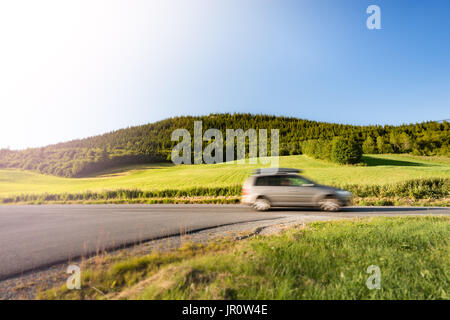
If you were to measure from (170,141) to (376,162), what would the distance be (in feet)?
231

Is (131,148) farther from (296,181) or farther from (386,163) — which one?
(296,181)

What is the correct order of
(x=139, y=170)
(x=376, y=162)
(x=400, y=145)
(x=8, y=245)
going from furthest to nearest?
(x=400, y=145) < (x=139, y=170) < (x=376, y=162) < (x=8, y=245)

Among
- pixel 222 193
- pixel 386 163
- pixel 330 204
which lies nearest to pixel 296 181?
pixel 330 204

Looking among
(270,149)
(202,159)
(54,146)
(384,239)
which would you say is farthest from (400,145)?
(54,146)

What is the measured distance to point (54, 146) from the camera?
78.8m

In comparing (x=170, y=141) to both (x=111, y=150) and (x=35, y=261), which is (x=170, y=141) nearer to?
(x=111, y=150)

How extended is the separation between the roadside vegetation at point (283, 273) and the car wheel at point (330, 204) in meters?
6.89

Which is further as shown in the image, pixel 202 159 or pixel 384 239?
pixel 202 159

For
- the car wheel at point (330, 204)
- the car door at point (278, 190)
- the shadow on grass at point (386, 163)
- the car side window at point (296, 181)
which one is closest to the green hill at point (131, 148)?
the shadow on grass at point (386, 163)

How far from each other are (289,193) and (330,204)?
222 centimetres

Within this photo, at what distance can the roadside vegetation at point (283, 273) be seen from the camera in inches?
115

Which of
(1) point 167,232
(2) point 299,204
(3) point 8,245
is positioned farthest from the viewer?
(2) point 299,204

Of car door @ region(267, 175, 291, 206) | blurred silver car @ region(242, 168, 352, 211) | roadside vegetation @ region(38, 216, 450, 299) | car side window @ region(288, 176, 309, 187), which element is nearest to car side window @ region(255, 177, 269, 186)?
blurred silver car @ region(242, 168, 352, 211)

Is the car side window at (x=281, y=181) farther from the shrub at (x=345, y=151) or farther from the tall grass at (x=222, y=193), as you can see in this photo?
the shrub at (x=345, y=151)
